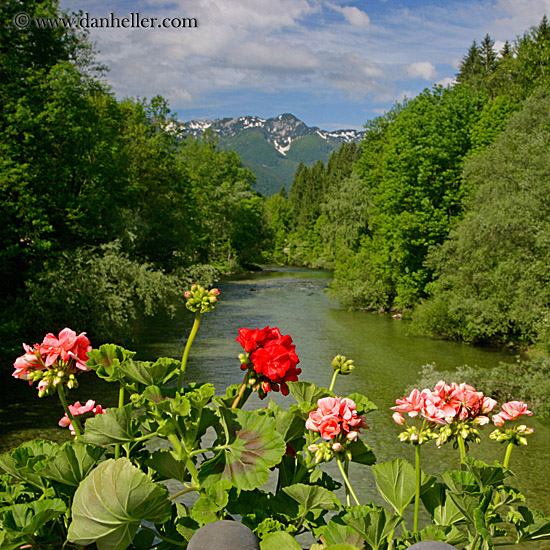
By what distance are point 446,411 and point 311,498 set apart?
1.51 ft

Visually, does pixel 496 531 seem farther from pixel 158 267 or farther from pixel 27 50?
pixel 158 267

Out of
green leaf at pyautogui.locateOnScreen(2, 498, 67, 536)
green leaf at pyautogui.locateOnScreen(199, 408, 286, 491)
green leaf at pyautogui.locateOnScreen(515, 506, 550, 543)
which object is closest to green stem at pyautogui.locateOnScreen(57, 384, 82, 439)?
green leaf at pyautogui.locateOnScreen(2, 498, 67, 536)

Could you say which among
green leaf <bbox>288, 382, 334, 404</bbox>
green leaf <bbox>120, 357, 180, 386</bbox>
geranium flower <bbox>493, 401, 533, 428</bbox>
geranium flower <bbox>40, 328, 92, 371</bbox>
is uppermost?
geranium flower <bbox>40, 328, 92, 371</bbox>

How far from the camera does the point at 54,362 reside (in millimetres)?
1623

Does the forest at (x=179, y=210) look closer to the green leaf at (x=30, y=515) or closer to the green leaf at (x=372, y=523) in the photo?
the green leaf at (x=372, y=523)

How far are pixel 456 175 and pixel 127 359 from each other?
2490 cm

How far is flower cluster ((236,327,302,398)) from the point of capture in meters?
1.65

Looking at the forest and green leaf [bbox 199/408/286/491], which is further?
the forest

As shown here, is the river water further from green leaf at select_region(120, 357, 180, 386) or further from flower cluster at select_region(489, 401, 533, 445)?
green leaf at select_region(120, 357, 180, 386)

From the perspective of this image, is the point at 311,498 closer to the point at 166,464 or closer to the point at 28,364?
the point at 166,464

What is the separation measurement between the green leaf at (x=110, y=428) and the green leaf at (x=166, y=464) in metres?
0.07

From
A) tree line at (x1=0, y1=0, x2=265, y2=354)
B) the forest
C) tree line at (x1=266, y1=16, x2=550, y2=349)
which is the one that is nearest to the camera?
tree line at (x1=0, y1=0, x2=265, y2=354)

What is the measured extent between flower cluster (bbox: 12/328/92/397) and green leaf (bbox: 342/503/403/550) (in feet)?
2.65

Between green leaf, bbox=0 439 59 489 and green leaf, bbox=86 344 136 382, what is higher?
green leaf, bbox=86 344 136 382
